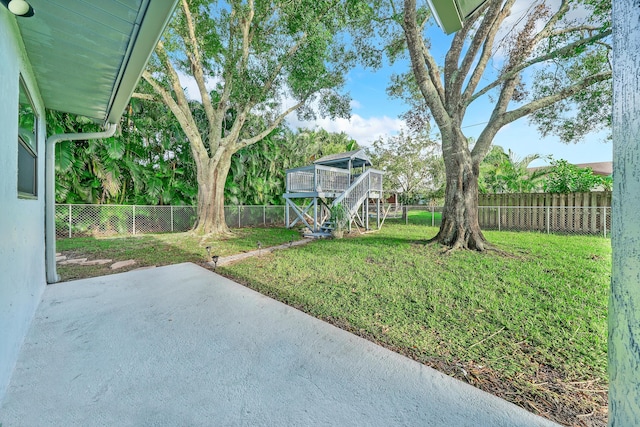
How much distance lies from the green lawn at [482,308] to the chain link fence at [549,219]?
13.2 feet

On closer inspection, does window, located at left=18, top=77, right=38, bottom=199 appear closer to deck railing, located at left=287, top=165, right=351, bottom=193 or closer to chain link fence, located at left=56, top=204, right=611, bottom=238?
chain link fence, located at left=56, top=204, right=611, bottom=238

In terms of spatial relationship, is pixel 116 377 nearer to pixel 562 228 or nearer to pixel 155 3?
pixel 155 3

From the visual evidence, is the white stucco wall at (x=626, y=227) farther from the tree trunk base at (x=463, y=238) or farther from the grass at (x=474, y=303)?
the tree trunk base at (x=463, y=238)

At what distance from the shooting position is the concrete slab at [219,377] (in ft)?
4.78

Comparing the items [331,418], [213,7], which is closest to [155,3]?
[331,418]

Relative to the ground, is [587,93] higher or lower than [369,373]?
higher

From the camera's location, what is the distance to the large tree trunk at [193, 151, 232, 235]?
8.91 metres

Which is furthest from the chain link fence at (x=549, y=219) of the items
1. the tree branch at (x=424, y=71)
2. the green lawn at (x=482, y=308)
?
the tree branch at (x=424, y=71)

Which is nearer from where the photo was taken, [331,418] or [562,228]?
[331,418]

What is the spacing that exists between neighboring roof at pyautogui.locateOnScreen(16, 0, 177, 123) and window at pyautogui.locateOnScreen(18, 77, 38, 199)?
0.39m

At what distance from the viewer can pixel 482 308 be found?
10.0ft

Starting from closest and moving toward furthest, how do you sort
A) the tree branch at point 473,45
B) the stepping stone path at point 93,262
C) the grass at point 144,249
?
1. the grass at point 144,249
2. the stepping stone path at point 93,262
3. the tree branch at point 473,45

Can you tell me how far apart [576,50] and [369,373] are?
6983 millimetres

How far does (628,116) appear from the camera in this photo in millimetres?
842
